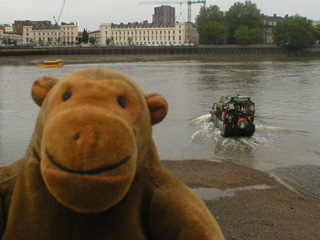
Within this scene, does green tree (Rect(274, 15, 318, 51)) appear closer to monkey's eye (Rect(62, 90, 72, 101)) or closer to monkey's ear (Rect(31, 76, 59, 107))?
monkey's ear (Rect(31, 76, 59, 107))

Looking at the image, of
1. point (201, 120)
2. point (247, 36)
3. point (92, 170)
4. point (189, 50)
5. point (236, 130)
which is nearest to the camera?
point (92, 170)

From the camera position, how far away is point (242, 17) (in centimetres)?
10912

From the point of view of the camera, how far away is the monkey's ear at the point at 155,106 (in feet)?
7.07

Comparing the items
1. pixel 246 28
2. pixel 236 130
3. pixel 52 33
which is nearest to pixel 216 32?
pixel 246 28

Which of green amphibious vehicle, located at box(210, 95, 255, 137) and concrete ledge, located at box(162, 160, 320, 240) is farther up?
green amphibious vehicle, located at box(210, 95, 255, 137)

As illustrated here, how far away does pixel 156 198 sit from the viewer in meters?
2.07

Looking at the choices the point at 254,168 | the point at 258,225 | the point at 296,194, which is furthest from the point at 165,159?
the point at 258,225

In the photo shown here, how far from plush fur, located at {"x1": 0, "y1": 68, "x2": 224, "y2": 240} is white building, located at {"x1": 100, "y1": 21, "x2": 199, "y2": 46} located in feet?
431

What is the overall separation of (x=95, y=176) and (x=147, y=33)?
136180 millimetres

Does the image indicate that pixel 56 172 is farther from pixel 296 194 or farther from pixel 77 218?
pixel 296 194

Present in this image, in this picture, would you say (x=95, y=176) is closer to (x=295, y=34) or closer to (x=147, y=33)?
(x=295, y=34)

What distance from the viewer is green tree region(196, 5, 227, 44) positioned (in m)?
101

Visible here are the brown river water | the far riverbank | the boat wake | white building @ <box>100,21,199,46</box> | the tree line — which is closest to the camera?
the brown river water

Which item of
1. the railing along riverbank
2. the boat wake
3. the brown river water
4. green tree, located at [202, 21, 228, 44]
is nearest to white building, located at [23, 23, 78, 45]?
the railing along riverbank
